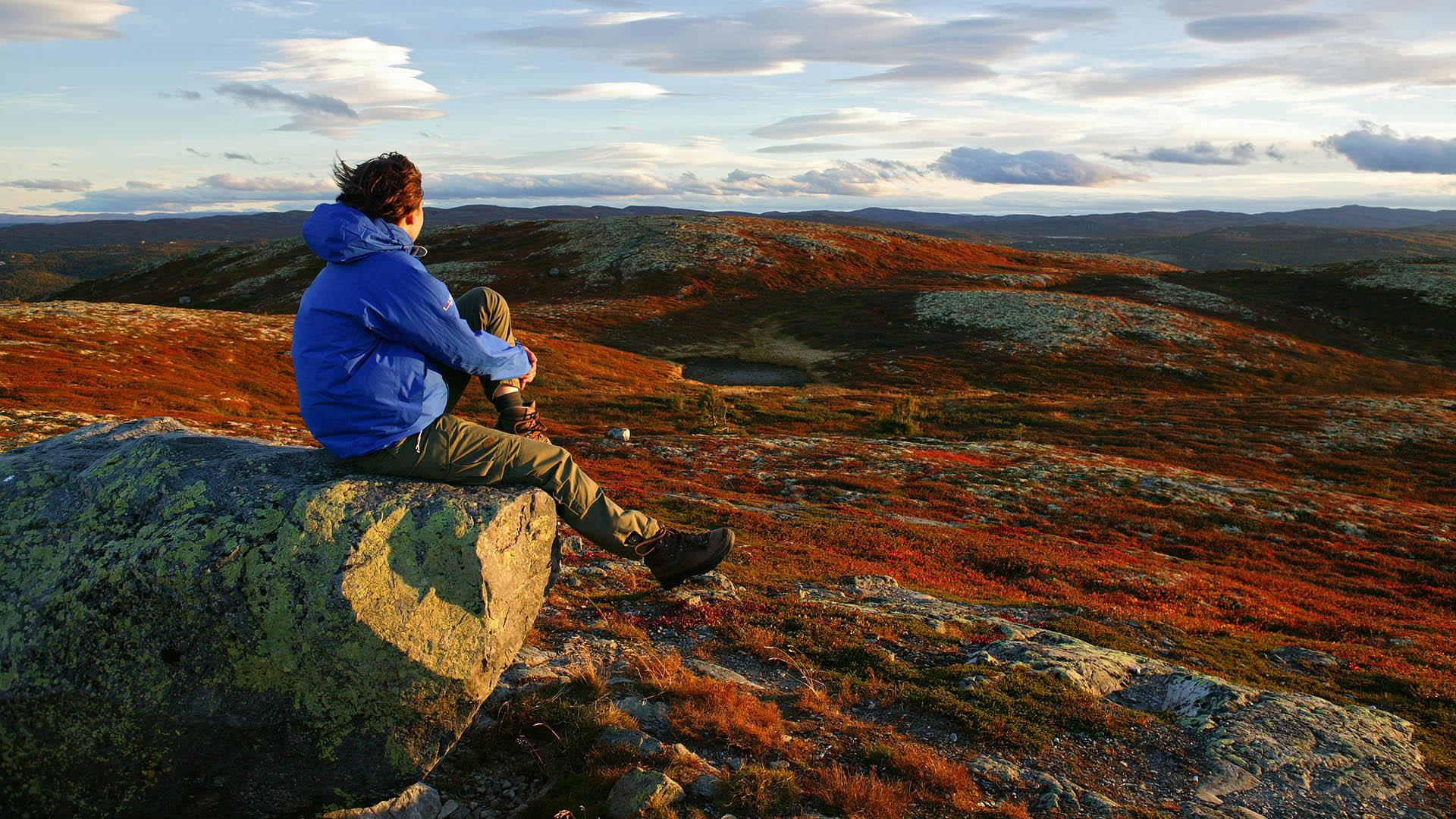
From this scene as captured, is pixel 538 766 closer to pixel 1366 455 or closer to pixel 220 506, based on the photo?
pixel 220 506

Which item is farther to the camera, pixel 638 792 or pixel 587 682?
pixel 587 682

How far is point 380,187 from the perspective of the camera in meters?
6.93

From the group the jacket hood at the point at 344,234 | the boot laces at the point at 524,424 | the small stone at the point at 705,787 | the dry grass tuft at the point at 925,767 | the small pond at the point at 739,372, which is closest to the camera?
the jacket hood at the point at 344,234

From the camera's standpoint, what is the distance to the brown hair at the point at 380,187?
693cm

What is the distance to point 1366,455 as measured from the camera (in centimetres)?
4450

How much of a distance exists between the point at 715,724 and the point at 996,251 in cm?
16393

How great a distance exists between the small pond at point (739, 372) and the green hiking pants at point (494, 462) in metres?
59.9

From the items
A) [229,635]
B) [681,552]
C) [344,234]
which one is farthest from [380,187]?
[681,552]

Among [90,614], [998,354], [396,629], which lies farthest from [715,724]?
[998,354]

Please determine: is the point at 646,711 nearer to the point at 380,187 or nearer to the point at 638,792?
the point at 638,792

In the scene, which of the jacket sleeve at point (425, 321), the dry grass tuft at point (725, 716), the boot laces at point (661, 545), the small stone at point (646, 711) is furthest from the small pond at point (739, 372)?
the jacket sleeve at point (425, 321)

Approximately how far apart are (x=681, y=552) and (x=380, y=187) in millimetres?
4927

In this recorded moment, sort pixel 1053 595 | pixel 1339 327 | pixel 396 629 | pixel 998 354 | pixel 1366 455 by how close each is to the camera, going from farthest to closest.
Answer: pixel 1339 327
pixel 998 354
pixel 1366 455
pixel 1053 595
pixel 396 629

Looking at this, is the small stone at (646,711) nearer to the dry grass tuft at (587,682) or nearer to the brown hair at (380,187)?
the dry grass tuft at (587,682)
